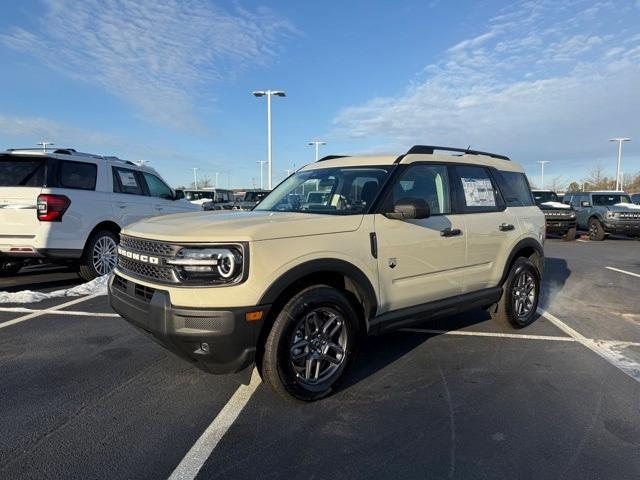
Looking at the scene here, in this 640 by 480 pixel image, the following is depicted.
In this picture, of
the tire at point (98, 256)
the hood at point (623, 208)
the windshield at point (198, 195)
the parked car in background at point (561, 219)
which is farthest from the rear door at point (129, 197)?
the windshield at point (198, 195)

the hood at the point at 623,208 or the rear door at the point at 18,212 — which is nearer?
the rear door at the point at 18,212

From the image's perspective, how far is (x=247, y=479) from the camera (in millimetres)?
2568

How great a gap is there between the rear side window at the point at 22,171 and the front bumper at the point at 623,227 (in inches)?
683

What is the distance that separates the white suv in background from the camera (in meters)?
6.63

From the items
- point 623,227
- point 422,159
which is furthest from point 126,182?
point 623,227

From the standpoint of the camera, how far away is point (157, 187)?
9148 millimetres

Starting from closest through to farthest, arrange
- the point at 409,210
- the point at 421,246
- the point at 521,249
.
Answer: the point at 409,210 → the point at 421,246 → the point at 521,249

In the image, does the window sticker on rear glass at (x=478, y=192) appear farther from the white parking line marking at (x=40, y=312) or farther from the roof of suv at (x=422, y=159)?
the white parking line marking at (x=40, y=312)

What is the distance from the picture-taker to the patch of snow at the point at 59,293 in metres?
6.36

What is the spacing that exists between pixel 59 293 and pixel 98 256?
→ 1.01 meters

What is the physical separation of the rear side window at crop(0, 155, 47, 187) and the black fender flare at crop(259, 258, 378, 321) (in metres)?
5.26

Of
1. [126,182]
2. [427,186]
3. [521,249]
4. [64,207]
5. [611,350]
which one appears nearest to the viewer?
[427,186]

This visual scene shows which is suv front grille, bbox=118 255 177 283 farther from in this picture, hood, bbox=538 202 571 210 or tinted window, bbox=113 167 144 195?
hood, bbox=538 202 571 210

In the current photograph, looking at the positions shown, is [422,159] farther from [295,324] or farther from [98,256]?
[98,256]
